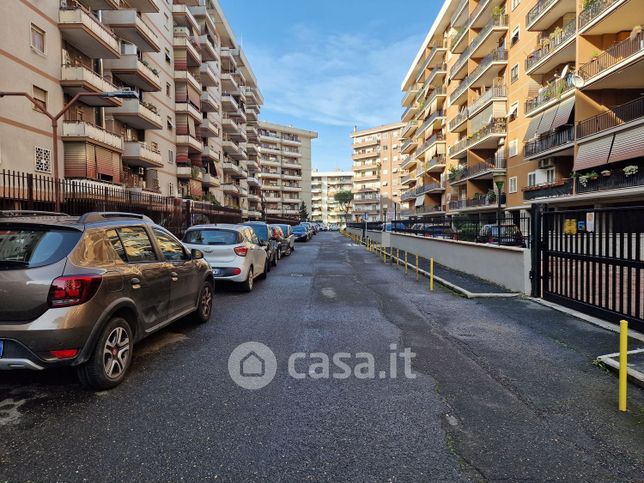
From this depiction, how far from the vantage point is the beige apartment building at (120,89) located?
1991 centimetres

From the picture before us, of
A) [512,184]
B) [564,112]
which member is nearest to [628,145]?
[564,112]

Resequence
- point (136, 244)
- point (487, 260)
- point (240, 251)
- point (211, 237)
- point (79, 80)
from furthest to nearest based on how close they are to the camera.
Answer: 1. point (79, 80)
2. point (487, 260)
3. point (211, 237)
4. point (240, 251)
5. point (136, 244)

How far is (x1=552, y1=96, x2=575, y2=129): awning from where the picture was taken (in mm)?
24000

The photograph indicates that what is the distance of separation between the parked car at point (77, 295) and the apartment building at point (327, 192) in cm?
13811

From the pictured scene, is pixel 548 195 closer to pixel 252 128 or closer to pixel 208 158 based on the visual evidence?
pixel 208 158

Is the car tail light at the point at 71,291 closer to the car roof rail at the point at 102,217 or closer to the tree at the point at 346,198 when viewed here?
the car roof rail at the point at 102,217

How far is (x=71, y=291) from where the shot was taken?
3.69 meters

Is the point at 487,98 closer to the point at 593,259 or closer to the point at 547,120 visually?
the point at 547,120

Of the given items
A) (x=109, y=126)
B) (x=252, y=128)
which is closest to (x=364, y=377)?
(x=109, y=126)

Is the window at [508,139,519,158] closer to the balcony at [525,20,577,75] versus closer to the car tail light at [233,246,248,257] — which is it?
the balcony at [525,20,577,75]

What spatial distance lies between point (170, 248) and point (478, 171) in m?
35.7

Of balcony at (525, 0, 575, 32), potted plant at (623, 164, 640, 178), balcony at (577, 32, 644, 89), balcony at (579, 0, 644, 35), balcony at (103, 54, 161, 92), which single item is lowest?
potted plant at (623, 164, 640, 178)

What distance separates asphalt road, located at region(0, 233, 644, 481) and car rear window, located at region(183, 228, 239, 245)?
3999 millimetres

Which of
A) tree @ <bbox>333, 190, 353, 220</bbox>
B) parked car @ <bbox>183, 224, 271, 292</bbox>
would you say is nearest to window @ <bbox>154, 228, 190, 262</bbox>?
parked car @ <bbox>183, 224, 271, 292</bbox>
